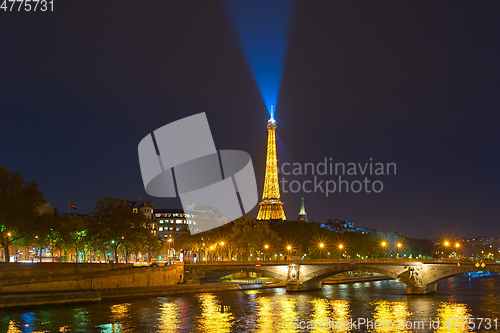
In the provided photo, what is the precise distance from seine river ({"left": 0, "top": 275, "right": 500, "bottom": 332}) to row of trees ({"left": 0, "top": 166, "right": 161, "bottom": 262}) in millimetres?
14756

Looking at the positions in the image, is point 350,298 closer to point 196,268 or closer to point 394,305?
point 394,305

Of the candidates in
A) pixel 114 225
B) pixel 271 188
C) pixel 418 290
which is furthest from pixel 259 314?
pixel 271 188

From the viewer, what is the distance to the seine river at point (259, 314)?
46.3 metres

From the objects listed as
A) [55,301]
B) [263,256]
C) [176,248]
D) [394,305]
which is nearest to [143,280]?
[55,301]

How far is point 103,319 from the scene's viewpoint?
49.4 metres

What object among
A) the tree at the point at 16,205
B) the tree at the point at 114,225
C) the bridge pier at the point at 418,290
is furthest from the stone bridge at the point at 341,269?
the tree at the point at 16,205

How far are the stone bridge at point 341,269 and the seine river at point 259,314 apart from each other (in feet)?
13.8

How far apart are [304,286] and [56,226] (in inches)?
1481

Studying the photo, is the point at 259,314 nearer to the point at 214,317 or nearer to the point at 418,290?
the point at 214,317

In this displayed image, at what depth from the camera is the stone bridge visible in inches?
2995

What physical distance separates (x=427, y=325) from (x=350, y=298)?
79.2 feet

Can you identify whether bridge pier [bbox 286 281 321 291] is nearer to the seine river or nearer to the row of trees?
the seine river

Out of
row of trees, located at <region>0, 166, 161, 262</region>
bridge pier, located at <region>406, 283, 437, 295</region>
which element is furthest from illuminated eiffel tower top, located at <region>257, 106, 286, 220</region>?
bridge pier, located at <region>406, 283, 437, 295</region>

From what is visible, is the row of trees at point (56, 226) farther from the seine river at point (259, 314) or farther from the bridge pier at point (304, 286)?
the bridge pier at point (304, 286)
